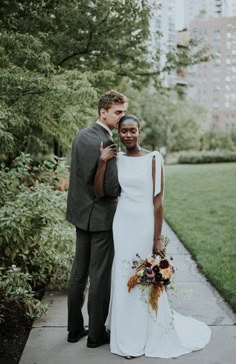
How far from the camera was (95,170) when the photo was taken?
401cm

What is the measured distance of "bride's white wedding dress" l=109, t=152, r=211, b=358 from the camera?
3.91 m

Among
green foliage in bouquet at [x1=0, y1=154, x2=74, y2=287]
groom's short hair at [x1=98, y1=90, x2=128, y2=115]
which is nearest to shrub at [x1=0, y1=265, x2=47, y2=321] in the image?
green foliage in bouquet at [x1=0, y1=154, x2=74, y2=287]

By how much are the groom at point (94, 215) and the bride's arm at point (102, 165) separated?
0.12 ft

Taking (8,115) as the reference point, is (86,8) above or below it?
above

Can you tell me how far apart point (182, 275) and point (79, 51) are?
5.21 m

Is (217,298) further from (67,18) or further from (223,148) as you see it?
(223,148)

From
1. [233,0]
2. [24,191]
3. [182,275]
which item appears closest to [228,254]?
[182,275]

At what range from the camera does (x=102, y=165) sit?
12.8ft

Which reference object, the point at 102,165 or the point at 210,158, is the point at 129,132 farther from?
the point at 210,158

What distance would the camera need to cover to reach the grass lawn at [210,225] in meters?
6.54

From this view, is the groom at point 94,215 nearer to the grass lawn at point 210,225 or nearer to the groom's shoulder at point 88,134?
the groom's shoulder at point 88,134

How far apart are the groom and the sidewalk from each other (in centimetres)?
22

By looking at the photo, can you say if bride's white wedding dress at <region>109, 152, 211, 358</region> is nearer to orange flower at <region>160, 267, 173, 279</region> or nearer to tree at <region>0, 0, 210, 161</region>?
orange flower at <region>160, 267, 173, 279</region>

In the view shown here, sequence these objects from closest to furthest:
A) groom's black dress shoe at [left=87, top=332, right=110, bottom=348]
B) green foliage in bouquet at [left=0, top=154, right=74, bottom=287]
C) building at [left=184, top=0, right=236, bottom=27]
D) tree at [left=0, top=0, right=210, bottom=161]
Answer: groom's black dress shoe at [left=87, top=332, right=110, bottom=348], green foliage in bouquet at [left=0, top=154, right=74, bottom=287], tree at [left=0, top=0, right=210, bottom=161], building at [left=184, top=0, right=236, bottom=27]
